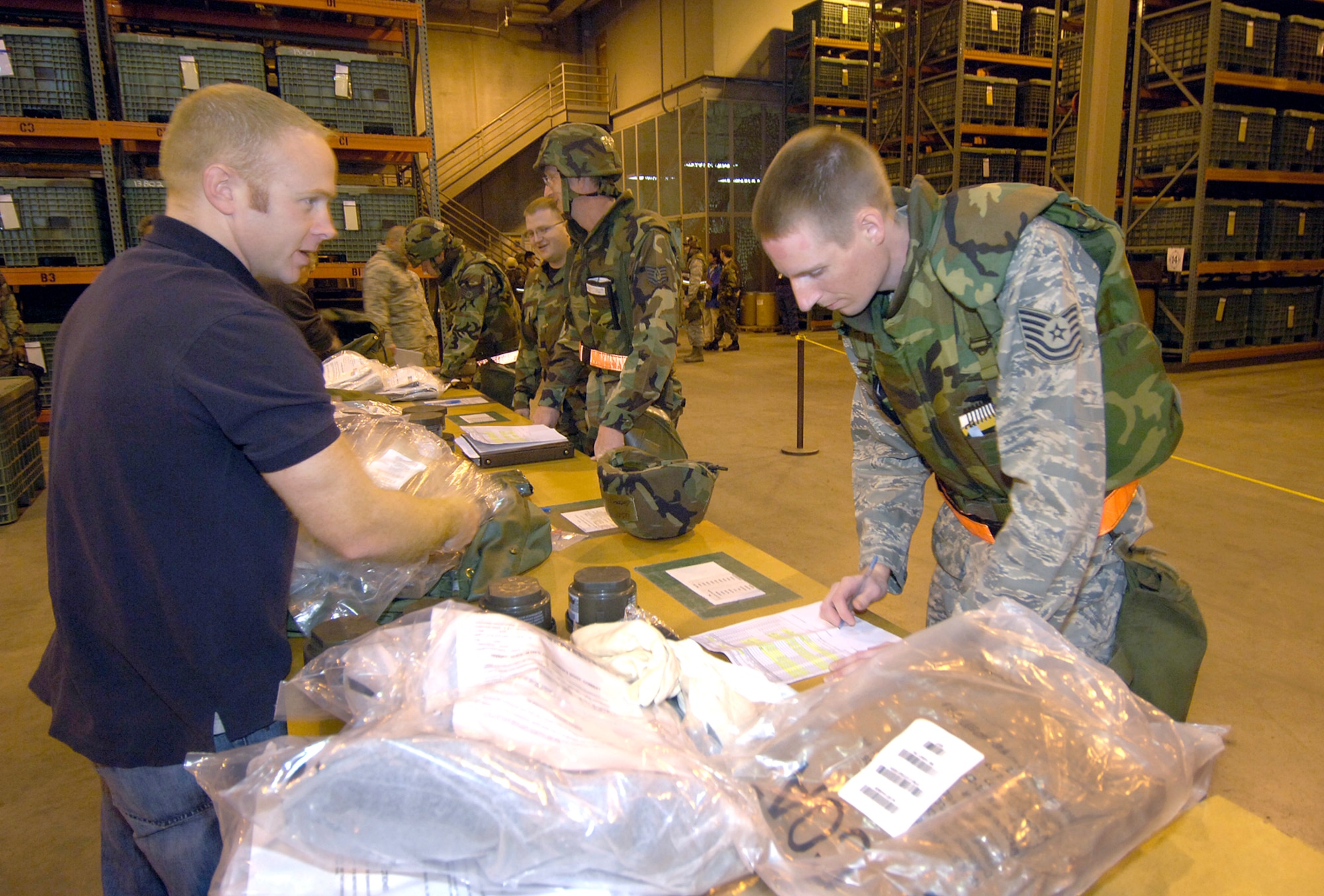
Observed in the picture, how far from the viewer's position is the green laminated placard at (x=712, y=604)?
1465 millimetres

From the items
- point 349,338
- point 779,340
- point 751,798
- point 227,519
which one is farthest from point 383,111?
point 779,340

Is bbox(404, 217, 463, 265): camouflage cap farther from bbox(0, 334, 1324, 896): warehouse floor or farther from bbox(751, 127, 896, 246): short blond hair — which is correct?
bbox(751, 127, 896, 246): short blond hair

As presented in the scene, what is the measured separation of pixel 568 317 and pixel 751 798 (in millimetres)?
2676

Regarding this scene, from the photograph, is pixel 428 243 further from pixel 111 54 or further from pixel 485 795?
pixel 485 795

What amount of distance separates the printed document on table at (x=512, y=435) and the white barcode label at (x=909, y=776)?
72.0 inches

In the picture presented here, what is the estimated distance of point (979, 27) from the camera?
33.7 feet

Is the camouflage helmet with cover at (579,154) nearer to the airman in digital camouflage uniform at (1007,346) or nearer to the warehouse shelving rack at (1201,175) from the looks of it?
the airman in digital camouflage uniform at (1007,346)

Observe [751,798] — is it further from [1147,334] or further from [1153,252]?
[1153,252]

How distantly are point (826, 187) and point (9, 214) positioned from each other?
622cm

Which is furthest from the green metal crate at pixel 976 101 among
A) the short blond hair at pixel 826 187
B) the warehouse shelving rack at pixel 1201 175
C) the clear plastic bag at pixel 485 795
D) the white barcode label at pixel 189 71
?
the clear plastic bag at pixel 485 795

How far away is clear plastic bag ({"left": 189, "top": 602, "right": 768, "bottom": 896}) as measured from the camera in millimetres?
645

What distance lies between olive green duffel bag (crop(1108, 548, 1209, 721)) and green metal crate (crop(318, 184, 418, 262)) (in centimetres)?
545

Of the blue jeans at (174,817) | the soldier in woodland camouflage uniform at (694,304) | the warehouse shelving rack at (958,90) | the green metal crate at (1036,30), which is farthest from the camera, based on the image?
the green metal crate at (1036,30)

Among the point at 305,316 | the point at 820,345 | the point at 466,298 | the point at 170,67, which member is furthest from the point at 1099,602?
the point at 820,345
